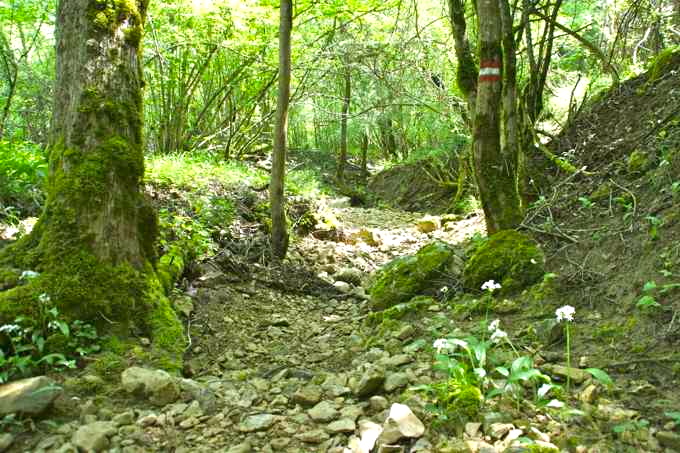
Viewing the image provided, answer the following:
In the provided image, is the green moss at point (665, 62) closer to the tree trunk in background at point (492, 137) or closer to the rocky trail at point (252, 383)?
the tree trunk in background at point (492, 137)

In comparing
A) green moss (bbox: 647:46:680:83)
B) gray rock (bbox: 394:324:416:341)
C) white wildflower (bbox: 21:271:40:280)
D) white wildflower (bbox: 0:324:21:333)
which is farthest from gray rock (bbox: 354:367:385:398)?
green moss (bbox: 647:46:680:83)

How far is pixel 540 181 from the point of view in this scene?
18.5ft

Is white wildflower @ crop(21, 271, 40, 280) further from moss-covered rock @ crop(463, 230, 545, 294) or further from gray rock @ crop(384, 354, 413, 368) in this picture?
moss-covered rock @ crop(463, 230, 545, 294)

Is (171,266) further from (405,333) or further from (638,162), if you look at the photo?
(638,162)

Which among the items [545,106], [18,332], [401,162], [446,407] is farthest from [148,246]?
[401,162]

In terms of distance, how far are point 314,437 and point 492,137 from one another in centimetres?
309

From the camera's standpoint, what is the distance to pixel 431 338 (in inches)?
135

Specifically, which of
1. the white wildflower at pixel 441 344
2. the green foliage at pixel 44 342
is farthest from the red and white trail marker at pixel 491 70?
the green foliage at pixel 44 342

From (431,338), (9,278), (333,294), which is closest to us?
(9,278)

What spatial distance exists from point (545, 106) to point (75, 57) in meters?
7.68

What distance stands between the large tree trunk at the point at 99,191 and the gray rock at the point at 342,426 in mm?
1342

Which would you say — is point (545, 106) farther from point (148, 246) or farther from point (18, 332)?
point (18, 332)

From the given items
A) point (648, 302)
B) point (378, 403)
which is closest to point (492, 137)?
point (648, 302)

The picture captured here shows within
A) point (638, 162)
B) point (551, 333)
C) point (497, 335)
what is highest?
point (638, 162)
